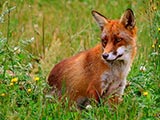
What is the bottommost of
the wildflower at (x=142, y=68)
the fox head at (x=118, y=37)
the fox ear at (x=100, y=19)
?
the wildflower at (x=142, y=68)

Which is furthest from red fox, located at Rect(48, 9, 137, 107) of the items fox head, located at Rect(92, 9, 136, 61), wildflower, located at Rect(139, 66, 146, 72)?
wildflower, located at Rect(139, 66, 146, 72)

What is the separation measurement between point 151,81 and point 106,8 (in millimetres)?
5493

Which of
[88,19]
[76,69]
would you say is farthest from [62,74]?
[88,19]

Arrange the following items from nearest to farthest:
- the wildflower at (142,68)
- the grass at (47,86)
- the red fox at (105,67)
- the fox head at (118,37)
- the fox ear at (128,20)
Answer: the grass at (47,86), the fox head at (118,37), the red fox at (105,67), the fox ear at (128,20), the wildflower at (142,68)

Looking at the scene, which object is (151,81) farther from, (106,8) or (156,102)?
(106,8)

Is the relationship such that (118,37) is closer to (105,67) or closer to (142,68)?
(105,67)

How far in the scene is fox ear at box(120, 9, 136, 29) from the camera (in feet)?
24.3

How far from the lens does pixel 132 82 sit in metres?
7.76

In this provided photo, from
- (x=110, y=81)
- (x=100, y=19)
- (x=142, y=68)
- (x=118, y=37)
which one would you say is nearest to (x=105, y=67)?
(x=110, y=81)

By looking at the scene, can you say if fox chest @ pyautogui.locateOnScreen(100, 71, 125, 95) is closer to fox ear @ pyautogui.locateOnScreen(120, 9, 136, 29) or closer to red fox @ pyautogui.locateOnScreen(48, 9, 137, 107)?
red fox @ pyautogui.locateOnScreen(48, 9, 137, 107)

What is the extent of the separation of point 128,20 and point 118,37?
1.00 feet

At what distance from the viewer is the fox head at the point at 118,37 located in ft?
23.5

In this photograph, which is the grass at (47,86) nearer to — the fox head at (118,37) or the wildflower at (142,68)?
the wildflower at (142,68)

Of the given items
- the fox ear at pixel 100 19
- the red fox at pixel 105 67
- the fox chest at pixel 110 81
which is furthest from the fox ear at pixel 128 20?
the fox chest at pixel 110 81
